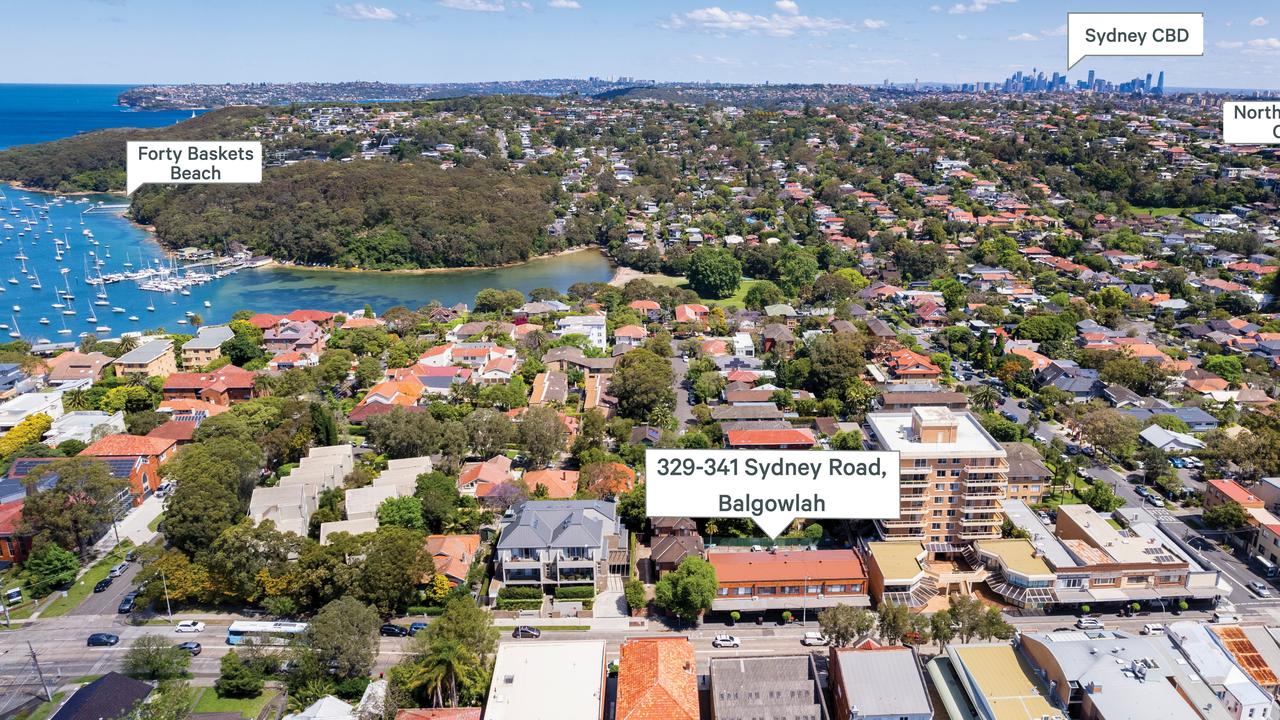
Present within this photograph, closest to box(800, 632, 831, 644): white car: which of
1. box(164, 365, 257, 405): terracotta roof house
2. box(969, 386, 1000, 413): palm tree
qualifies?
box(969, 386, 1000, 413): palm tree

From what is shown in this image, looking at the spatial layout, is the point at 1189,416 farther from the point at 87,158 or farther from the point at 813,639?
the point at 87,158

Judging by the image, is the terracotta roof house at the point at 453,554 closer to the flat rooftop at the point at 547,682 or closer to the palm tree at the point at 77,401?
the flat rooftop at the point at 547,682

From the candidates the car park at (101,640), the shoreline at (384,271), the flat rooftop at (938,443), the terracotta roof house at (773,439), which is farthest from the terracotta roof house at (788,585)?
the shoreline at (384,271)

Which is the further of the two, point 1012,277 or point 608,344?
point 1012,277

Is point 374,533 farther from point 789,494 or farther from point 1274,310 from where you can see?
point 1274,310

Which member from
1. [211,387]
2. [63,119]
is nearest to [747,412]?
[211,387]

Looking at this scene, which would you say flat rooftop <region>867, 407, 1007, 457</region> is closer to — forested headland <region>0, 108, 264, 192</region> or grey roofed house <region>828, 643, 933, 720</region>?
grey roofed house <region>828, 643, 933, 720</region>

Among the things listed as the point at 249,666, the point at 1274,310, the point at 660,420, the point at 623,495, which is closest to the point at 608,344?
the point at 660,420

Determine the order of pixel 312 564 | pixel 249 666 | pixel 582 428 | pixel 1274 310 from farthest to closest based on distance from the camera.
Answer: pixel 1274 310, pixel 582 428, pixel 312 564, pixel 249 666
